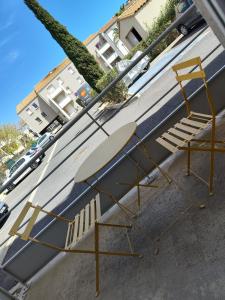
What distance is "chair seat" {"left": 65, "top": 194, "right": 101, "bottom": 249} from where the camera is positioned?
9.96 ft

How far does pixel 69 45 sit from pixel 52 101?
29.7 m

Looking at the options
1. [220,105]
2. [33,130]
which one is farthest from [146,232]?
[33,130]

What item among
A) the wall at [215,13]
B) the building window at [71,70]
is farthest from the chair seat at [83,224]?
the building window at [71,70]

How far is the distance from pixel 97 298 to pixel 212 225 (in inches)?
54.7

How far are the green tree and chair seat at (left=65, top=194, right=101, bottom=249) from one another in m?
20.7

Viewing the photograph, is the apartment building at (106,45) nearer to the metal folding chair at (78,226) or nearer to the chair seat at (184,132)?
the chair seat at (184,132)

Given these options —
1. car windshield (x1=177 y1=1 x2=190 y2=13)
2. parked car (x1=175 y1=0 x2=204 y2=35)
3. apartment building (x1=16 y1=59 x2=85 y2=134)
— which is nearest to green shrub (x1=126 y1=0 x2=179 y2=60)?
parked car (x1=175 y1=0 x2=204 y2=35)

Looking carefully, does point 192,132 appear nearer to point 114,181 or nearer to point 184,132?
point 184,132

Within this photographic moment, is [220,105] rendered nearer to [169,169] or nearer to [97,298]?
[169,169]

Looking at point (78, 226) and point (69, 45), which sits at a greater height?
point (69, 45)

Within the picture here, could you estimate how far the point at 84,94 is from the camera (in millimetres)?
28641

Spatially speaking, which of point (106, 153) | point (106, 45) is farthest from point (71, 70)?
point (106, 153)

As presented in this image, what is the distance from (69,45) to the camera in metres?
23.3

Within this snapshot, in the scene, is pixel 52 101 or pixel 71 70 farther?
pixel 71 70
